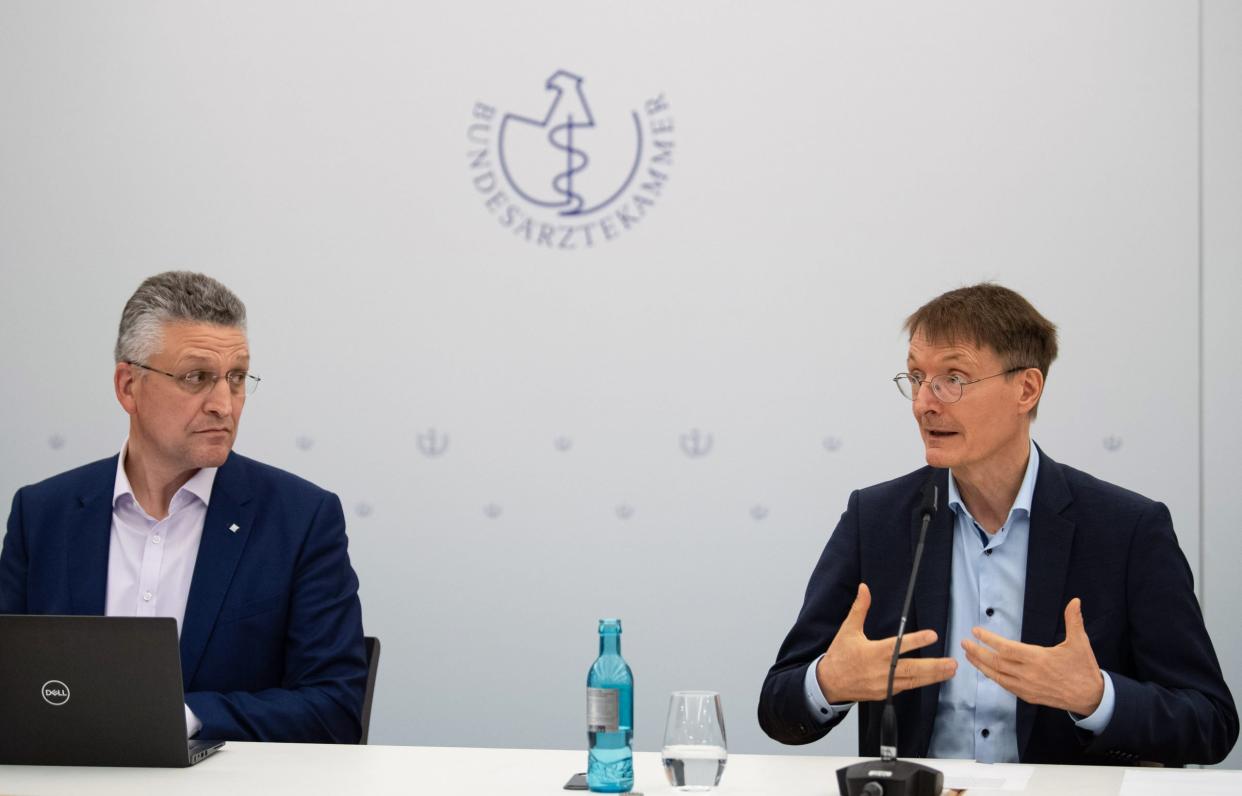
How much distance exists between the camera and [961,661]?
2.52m

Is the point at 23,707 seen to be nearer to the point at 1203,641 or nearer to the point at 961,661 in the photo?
the point at 961,661

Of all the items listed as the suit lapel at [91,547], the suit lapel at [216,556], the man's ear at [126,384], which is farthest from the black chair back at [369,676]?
the man's ear at [126,384]

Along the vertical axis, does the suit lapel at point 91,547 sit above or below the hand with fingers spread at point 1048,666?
above

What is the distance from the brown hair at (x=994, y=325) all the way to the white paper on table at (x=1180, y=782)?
0.78m

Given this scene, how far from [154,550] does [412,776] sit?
0.98 metres

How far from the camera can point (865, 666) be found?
2.26 m

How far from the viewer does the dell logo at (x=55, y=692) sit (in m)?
2.09

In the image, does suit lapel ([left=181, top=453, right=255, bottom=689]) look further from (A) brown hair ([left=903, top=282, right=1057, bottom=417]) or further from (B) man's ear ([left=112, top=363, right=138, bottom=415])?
(A) brown hair ([left=903, top=282, right=1057, bottom=417])

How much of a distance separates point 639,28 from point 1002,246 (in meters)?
1.16

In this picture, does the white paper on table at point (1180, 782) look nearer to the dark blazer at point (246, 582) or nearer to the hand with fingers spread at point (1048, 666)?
the hand with fingers spread at point (1048, 666)

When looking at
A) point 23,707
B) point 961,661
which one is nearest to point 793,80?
point 961,661

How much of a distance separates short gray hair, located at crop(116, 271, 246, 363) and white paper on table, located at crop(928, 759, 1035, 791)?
1.68 metres

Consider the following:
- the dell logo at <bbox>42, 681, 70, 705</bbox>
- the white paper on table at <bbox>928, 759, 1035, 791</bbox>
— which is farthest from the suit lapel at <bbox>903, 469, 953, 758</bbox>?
the dell logo at <bbox>42, 681, 70, 705</bbox>

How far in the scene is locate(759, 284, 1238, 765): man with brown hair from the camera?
2.32 m
